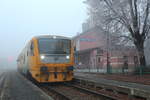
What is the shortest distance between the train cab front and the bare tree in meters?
9.10

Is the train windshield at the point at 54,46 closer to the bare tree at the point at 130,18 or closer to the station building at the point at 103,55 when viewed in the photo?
the bare tree at the point at 130,18

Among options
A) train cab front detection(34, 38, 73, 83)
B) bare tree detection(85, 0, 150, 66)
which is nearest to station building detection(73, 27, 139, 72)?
bare tree detection(85, 0, 150, 66)

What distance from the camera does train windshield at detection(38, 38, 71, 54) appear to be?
12777mm

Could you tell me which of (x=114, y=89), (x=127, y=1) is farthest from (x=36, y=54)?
(x=127, y=1)

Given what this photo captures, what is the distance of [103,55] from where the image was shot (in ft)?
105

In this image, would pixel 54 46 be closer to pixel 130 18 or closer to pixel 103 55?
pixel 130 18

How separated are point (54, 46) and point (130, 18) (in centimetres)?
1025

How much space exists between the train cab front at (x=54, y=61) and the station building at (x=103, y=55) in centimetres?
940

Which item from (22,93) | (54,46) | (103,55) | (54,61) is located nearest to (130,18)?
(54,46)

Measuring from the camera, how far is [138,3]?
2102 cm

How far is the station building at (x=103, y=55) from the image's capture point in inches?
856

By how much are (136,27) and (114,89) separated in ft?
39.1

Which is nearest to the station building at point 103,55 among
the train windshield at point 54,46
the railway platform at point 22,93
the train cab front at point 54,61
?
the train windshield at point 54,46

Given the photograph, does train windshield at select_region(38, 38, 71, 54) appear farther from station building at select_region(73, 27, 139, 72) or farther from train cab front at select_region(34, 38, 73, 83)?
station building at select_region(73, 27, 139, 72)
